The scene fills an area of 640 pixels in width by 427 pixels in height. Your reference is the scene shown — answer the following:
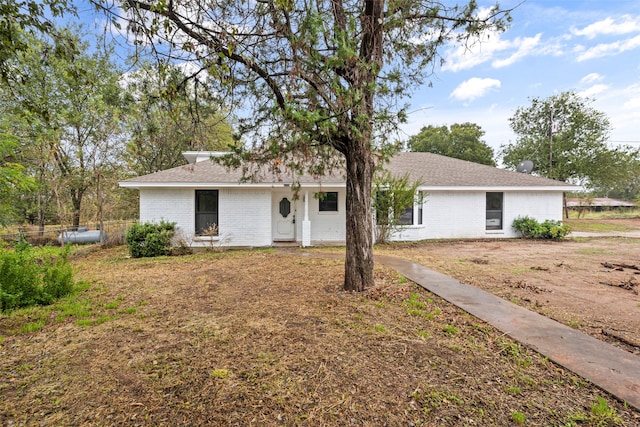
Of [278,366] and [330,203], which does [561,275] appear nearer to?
[278,366]

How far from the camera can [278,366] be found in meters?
2.90

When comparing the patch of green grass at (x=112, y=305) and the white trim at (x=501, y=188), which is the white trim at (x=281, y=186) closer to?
the white trim at (x=501, y=188)

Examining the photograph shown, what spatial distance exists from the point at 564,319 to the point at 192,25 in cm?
672

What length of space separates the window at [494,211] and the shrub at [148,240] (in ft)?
45.0

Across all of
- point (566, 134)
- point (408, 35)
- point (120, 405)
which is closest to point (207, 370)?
point (120, 405)

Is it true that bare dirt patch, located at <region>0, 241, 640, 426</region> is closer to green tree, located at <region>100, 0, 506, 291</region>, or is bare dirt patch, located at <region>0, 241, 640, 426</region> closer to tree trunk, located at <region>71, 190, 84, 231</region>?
green tree, located at <region>100, 0, 506, 291</region>

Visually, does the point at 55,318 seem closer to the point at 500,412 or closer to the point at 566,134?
the point at 500,412

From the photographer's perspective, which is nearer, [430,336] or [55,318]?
[430,336]

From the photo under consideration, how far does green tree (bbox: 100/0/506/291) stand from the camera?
3746 mm

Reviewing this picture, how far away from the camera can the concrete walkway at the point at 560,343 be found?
2.63m

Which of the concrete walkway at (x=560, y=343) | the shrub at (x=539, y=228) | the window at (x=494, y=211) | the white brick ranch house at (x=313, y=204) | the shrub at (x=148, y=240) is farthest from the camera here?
Answer: the window at (x=494, y=211)

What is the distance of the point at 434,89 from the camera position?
5.76 m

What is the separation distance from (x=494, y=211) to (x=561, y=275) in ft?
24.3

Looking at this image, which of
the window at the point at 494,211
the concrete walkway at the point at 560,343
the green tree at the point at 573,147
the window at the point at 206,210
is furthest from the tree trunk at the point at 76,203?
the green tree at the point at 573,147
